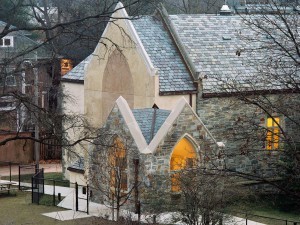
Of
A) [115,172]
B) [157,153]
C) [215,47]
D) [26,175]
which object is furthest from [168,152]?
[26,175]

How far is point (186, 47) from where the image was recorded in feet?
121

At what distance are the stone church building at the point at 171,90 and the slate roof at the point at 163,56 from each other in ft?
0.13

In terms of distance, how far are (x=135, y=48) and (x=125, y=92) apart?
2202 millimetres

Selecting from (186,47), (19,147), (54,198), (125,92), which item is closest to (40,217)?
(54,198)

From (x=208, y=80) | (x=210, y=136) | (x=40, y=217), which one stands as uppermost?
(x=208, y=80)

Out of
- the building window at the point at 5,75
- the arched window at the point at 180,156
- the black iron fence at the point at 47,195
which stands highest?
the building window at the point at 5,75

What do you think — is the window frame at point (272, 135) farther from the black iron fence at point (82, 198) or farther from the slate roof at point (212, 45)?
the black iron fence at point (82, 198)

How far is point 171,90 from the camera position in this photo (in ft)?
115

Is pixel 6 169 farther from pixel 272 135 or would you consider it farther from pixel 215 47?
pixel 272 135

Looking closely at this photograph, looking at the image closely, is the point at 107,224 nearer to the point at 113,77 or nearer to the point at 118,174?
the point at 118,174

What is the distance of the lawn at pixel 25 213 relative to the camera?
30.0 metres

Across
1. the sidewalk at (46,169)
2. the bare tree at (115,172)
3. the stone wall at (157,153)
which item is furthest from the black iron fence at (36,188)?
the sidewalk at (46,169)

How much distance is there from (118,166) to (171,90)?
584cm

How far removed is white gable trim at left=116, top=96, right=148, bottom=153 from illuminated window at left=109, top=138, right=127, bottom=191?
2.06 ft
